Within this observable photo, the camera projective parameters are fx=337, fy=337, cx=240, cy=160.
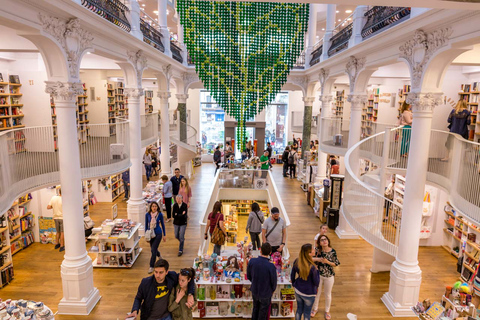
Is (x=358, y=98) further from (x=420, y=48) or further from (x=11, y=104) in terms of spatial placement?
(x=11, y=104)

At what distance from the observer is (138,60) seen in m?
8.45

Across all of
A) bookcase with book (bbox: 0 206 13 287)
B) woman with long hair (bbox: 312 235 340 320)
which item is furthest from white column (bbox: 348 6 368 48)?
bookcase with book (bbox: 0 206 13 287)

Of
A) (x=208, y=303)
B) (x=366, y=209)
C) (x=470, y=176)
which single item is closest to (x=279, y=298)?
(x=208, y=303)

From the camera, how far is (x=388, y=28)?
19.3ft

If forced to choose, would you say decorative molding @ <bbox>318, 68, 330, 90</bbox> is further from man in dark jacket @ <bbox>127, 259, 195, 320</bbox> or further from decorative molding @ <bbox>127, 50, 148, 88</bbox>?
man in dark jacket @ <bbox>127, 259, 195, 320</bbox>

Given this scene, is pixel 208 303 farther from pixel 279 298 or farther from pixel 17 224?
pixel 17 224

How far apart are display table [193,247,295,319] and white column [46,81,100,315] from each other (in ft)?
6.44

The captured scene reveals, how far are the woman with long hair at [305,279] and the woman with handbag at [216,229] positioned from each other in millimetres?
2219

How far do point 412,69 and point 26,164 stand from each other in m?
6.56

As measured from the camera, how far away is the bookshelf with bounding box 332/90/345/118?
1659 cm

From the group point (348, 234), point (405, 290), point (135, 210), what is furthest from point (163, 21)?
point (405, 290)

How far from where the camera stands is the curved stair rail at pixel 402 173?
463 centimetres

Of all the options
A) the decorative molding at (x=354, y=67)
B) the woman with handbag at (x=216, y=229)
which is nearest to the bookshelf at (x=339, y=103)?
the decorative molding at (x=354, y=67)

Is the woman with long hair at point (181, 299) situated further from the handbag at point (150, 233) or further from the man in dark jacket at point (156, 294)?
the handbag at point (150, 233)
